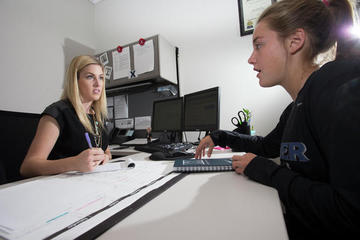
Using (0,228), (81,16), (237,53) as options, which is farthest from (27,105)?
(237,53)

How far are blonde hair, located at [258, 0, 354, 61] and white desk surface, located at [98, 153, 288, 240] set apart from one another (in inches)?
20.9

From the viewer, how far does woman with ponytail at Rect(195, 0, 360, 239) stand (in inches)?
12.4

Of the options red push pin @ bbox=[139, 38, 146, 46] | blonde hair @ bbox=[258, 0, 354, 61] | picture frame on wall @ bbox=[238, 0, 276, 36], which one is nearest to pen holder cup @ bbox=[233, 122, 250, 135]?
blonde hair @ bbox=[258, 0, 354, 61]

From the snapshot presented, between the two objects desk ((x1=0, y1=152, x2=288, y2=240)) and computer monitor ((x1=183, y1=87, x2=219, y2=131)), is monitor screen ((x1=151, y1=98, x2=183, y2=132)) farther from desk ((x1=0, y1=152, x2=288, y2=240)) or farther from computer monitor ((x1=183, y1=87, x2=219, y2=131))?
desk ((x1=0, y1=152, x2=288, y2=240))

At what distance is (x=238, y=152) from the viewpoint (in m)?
0.97

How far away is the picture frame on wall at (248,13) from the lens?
152 cm

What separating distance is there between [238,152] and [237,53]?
1.04 meters

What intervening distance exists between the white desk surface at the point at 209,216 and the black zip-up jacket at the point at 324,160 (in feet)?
0.18

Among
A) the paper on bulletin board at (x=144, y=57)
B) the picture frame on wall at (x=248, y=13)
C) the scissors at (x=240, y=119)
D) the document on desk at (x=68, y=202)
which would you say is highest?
the picture frame on wall at (x=248, y=13)

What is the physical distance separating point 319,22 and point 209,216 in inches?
28.1

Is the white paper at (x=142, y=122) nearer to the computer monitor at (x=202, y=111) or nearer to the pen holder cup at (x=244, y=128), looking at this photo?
the computer monitor at (x=202, y=111)

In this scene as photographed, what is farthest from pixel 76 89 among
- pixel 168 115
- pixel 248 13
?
pixel 248 13

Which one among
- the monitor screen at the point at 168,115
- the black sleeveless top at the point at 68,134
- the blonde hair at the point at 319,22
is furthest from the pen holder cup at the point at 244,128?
the black sleeveless top at the point at 68,134

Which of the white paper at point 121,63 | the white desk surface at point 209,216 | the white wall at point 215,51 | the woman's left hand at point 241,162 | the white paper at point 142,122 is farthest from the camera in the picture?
the white paper at point 142,122
